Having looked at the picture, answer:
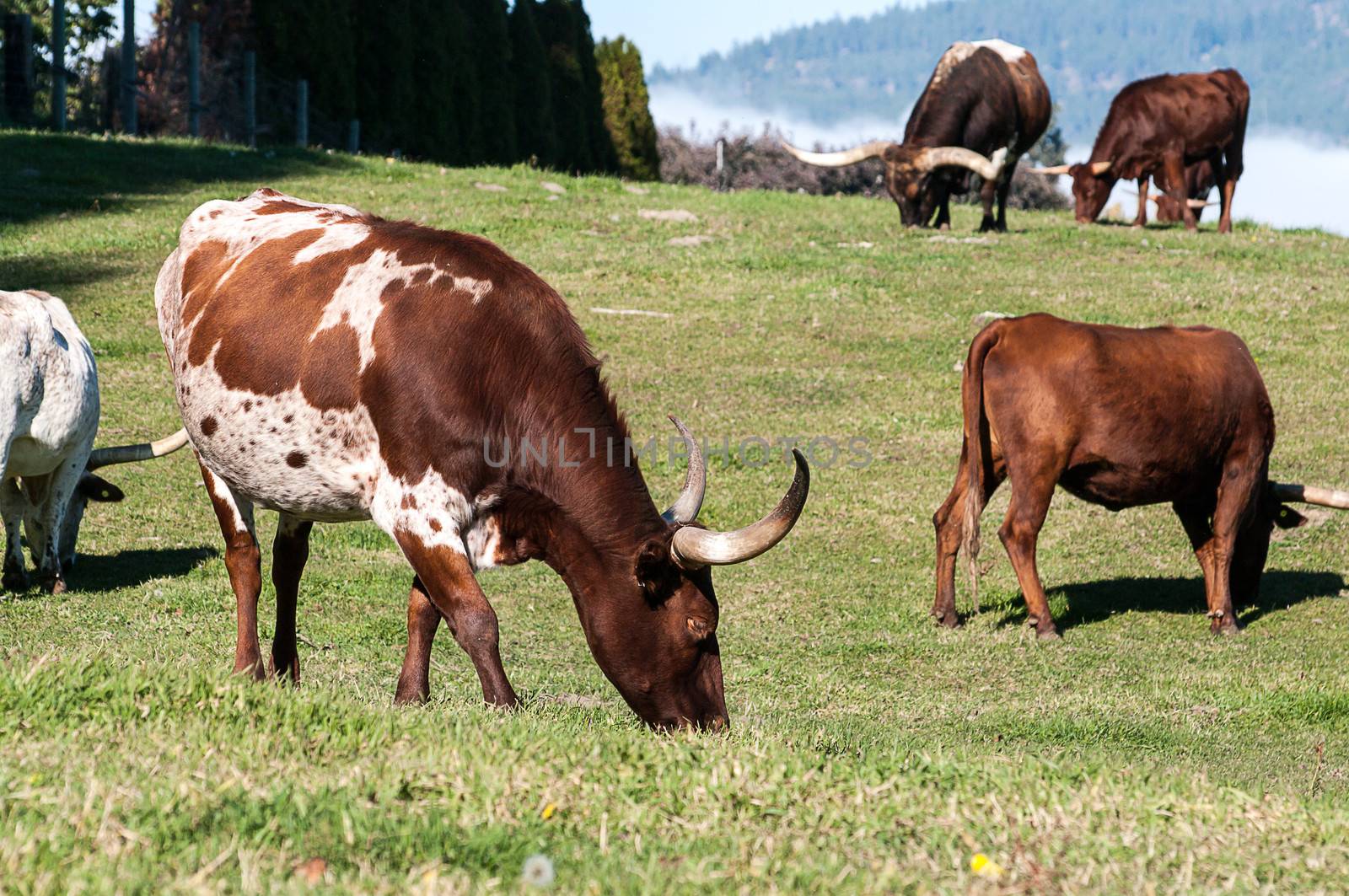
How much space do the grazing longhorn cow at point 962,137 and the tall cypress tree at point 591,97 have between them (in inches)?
632

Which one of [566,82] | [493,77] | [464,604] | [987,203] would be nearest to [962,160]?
[987,203]

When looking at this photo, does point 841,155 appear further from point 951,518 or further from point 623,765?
point 623,765

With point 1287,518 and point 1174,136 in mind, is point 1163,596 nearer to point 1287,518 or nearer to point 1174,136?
point 1287,518

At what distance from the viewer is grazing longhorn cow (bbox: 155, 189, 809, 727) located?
17.5ft

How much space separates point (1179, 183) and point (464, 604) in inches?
776

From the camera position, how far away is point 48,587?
8977mm

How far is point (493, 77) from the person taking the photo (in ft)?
111

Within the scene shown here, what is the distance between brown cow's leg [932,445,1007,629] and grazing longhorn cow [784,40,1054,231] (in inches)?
458

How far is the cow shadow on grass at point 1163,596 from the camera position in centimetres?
Result: 952

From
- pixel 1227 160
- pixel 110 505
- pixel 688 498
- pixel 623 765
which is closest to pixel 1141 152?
pixel 1227 160

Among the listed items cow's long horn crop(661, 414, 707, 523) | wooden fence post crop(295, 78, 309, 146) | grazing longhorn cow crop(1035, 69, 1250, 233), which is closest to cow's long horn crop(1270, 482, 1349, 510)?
cow's long horn crop(661, 414, 707, 523)

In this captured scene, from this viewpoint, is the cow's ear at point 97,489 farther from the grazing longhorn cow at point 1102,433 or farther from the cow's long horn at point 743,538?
the cow's long horn at point 743,538

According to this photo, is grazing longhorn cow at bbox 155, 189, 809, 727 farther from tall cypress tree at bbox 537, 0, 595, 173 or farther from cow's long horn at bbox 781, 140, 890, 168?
tall cypress tree at bbox 537, 0, 595, 173

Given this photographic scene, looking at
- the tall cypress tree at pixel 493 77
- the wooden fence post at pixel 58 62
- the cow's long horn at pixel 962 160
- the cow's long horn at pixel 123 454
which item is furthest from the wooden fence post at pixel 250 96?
the cow's long horn at pixel 123 454
